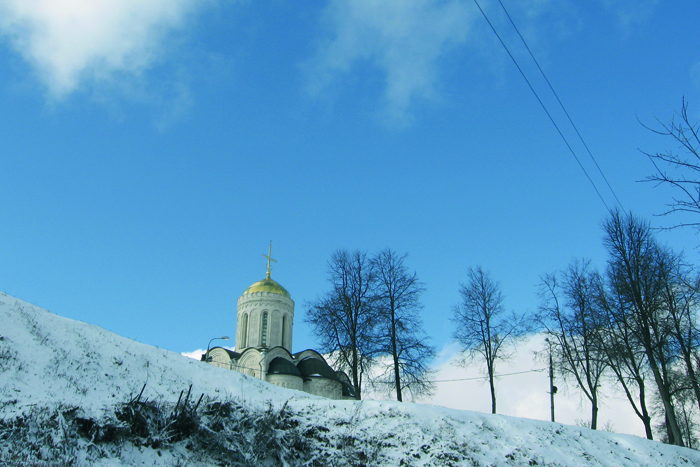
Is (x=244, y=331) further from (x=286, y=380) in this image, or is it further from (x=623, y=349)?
(x=623, y=349)

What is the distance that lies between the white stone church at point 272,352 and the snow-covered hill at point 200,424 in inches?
590

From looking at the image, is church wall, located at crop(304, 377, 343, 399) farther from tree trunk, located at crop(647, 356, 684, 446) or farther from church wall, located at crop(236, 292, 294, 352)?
tree trunk, located at crop(647, 356, 684, 446)

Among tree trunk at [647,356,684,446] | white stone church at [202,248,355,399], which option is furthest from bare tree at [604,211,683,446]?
white stone church at [202,248,355,399]

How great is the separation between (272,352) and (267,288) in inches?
212

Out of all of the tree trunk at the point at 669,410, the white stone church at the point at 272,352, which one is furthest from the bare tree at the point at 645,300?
the white stone church at the point at 272,352

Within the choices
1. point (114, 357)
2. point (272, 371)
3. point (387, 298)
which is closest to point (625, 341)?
point (387, 298)

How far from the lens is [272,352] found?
34.2 m

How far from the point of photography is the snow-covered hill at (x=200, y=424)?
1019cm

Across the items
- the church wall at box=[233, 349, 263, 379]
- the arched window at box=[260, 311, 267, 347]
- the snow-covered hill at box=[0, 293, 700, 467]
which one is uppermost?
the arched window at box=[260, 311, 267, 347]

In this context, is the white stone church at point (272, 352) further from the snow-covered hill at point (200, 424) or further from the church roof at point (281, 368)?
the snow-covered hill at point (200, 424)

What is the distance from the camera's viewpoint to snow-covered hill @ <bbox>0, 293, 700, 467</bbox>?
401 inches

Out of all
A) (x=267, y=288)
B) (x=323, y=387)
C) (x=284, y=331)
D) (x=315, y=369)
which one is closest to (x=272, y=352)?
(x=315, y=369)

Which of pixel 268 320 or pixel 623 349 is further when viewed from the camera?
pixel 268 320

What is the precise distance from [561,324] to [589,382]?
2.24m
